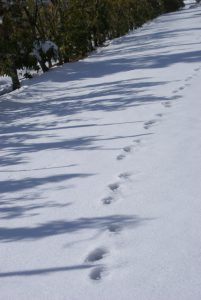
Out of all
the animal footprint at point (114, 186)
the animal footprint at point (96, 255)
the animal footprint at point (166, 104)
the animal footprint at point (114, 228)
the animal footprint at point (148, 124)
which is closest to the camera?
the animal footprint at point (96, 255)

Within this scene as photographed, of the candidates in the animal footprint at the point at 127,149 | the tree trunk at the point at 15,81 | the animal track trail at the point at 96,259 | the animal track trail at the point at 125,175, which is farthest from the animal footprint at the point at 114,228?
the tree trunk at the point at 15,81

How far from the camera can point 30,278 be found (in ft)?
9.19

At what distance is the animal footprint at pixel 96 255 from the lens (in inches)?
115

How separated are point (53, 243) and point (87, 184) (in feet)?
3.49

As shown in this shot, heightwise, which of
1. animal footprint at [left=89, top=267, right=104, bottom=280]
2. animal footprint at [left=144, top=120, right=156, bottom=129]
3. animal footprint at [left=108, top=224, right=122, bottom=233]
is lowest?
animal footprint at [left=89, top=267, right=104, bottom=280]

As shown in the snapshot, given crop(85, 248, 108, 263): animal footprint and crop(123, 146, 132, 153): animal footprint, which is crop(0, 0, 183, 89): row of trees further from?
crop(85, 248, 108, 263): animal footprint

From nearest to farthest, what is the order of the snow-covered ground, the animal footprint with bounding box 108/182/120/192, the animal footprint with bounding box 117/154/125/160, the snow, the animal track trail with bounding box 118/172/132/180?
the snow-covered ground → the animal footprint with bounding box 108/182/120/192 → the animal track trail with bounding box 118/172/132/180 → the animal footprint with bounding box 117/154/125/160 → the snow

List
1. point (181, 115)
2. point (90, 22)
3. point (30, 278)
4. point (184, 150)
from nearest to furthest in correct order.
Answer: point (30, 278)
point (184, 150)
point (181, 115)
point (90, 22)

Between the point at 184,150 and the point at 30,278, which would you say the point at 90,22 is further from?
the point at 30,278

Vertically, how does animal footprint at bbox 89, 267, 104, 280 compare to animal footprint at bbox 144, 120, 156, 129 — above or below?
below

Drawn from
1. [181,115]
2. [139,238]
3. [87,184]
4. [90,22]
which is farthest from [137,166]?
[90,22]

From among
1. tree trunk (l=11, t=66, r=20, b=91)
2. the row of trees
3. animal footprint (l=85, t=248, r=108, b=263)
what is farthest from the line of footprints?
the row of trees

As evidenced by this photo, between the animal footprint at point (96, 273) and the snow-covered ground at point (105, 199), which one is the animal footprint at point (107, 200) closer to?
the snow-covered ground at point (105, 199)

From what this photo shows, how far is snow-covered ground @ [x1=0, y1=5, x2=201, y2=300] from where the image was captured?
267cm
